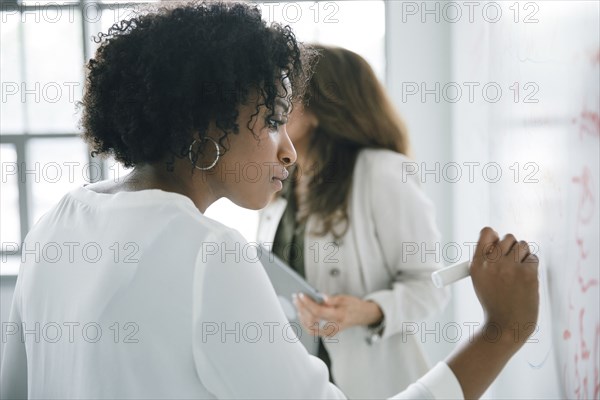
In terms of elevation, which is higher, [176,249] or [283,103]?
[283,103]

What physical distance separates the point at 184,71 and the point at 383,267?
3.05ft

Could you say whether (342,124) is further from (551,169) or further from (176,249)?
(176,249)

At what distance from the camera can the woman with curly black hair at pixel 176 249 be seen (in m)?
0.64

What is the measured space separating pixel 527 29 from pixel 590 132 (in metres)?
0.47

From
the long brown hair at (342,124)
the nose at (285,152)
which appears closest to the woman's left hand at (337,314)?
the long brown hair at (342,124)

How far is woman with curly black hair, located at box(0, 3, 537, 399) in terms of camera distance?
0.64 m

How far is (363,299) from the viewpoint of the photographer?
1.50 m

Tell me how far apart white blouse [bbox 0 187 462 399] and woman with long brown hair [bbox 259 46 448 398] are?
0.80 metres

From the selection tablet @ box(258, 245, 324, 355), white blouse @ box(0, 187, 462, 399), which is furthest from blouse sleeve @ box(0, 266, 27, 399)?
tablet @ box(258, 245, 324, 355)

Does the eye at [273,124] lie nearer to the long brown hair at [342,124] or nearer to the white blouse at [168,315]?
the white blouse at [168,315]

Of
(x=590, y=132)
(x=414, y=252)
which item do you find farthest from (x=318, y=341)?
(x=590, y=132)

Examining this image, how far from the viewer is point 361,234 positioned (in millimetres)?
1501

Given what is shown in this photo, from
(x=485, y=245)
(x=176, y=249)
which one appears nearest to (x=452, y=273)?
(x=485, y=245)

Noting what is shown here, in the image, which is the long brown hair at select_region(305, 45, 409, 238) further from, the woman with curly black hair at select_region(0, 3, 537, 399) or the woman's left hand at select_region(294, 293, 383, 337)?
the woman with curly black hair at select_region(0, 3, 537, 399)
